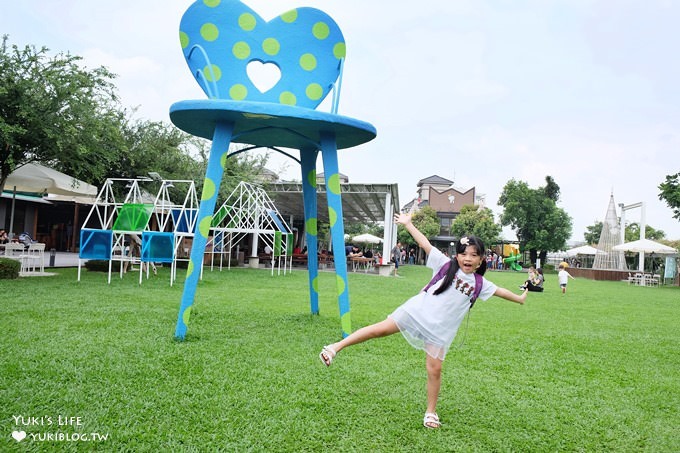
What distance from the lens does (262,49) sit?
21.5 feet

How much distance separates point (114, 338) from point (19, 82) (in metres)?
8.21

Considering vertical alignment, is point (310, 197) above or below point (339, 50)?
below

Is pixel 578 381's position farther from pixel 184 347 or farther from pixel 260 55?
pixel 260 55

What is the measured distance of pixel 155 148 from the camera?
17.5 meters

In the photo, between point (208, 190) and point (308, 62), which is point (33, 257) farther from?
point (308, 62)

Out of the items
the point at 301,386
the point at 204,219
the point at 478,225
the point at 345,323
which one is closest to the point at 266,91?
the point at 204,219

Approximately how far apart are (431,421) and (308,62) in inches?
192

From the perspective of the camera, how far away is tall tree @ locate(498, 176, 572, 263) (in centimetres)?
4328

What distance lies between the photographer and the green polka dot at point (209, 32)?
20.7 feet

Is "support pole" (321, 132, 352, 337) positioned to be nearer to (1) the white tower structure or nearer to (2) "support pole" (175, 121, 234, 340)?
(2) "support pole" (175, 121, 234, 340)

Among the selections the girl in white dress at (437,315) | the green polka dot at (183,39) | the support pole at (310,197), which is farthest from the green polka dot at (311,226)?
the girl in white dress at (437,315)

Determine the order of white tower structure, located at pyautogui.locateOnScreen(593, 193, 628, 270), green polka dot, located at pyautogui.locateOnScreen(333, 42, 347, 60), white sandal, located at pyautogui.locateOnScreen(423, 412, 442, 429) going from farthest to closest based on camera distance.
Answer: white tower structure, located at pyautogui.locateOnScreen(593, 193, 628, 270), green polka dot, located at pyautogui.locateOnScreen(333, 42, 347, 60), white sandal, located at pyautogui.locateOnScreen(423, 412, 442, 429)

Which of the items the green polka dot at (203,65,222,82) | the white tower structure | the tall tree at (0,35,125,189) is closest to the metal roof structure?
the tall tree at (0,35,125,189)

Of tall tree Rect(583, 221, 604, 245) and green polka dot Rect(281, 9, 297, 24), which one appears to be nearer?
green polka dot Rect(281, 9, 297, 24)
